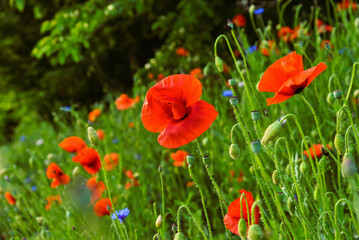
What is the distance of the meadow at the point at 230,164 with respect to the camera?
2.91 ft

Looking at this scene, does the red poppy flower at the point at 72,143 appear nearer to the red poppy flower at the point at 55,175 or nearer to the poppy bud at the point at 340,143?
the red poppy flower at the point at 55,175

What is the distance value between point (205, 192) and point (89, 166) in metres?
0.60

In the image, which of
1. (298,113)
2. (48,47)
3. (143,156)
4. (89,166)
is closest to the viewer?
(89,166)

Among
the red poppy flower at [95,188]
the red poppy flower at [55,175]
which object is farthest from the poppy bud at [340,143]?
the red poppy flower at [55,175]

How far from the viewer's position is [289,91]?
0.88m

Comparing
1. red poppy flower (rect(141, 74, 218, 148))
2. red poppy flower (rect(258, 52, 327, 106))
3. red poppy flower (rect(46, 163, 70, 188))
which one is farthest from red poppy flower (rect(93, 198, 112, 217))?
red poppy flower (rect(258, 52, 327, 106))

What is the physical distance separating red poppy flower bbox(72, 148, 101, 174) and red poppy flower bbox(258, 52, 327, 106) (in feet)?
2.63

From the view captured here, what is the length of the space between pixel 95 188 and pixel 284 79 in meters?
1.02

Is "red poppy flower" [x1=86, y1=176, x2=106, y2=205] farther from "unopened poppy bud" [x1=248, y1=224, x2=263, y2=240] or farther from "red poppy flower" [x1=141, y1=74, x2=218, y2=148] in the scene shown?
"unopened poppy bud" [x1=248, y1=224, x2=263, y2=240]

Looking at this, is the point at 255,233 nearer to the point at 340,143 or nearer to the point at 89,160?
the point at 340,143

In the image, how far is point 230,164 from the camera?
5.80ft

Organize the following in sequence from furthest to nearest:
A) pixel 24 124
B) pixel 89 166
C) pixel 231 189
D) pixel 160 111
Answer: pixel 24 124, pixel 231 189, pixel 89 166, pixel 160 111

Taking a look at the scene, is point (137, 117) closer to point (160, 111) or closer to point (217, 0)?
point (160, 111)

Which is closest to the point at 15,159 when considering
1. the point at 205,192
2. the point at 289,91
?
the point at 205,192
